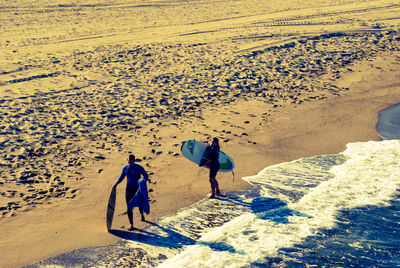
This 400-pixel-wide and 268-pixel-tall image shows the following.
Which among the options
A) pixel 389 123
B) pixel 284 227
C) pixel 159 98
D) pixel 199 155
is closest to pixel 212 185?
pixel 199 155

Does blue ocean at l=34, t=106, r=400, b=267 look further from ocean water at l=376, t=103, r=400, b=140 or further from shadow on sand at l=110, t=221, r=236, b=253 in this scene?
ocean water at l=376, t=103, r=400, b=140

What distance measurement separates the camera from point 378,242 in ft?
34.7

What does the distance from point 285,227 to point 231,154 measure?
11.0ft

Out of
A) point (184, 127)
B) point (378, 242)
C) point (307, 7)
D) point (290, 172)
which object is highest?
point (307, 7)

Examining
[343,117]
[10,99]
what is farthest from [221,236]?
[10,99]

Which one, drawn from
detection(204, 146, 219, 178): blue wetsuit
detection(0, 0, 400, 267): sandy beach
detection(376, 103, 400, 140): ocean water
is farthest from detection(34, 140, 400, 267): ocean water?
detection(376, 103, 400, 140): ocean water

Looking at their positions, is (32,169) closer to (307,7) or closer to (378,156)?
(378,156)

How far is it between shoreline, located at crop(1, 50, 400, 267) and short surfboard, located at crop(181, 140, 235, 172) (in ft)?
1.39

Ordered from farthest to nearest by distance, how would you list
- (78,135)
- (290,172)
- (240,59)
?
(240,59) → (78,135) → (290,172)

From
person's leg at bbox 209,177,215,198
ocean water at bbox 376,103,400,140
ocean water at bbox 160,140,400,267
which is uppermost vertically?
ocean water at bbox 376,103,400,140

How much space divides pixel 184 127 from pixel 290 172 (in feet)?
12.2

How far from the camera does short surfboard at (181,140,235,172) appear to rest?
12.2 meters

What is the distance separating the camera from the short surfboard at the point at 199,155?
12.2 m

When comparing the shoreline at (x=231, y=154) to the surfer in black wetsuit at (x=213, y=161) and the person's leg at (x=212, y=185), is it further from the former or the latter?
the surfer in black wetsuit at (x=213, y=161)
